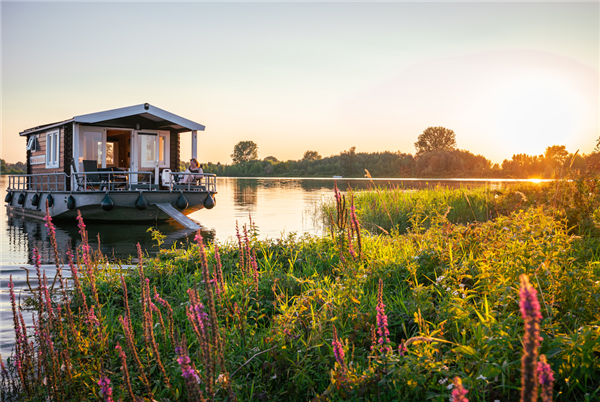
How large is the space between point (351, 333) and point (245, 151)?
378 feet

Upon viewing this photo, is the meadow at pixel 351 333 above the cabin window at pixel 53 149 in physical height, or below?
below

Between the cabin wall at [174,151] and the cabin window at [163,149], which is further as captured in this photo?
the cabin wall at [174,151]

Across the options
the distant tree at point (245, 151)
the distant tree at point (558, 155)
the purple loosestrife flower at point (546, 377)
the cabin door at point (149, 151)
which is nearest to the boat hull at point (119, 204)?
the cabin door at point (149, 151)

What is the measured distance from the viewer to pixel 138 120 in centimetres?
1719

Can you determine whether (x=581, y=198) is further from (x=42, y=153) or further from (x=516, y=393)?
(x=42, y=153)

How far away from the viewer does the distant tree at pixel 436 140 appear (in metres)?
87.5

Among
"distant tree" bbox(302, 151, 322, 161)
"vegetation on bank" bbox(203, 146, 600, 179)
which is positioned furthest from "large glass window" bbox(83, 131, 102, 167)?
"distant tree" bbox(302, 151, 322, 161)

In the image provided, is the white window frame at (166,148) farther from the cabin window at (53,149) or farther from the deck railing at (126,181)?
the cabin window at (53,149)

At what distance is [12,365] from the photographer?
3.55 metres

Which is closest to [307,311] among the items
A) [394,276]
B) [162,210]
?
[394,276]

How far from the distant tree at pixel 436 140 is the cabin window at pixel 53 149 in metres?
78.7

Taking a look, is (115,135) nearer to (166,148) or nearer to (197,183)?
(166,148)

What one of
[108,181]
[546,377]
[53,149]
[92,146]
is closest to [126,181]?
[92,146]

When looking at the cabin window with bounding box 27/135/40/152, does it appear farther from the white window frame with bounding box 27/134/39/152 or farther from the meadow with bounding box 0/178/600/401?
the meadow with bounding box 0/178/600/401
